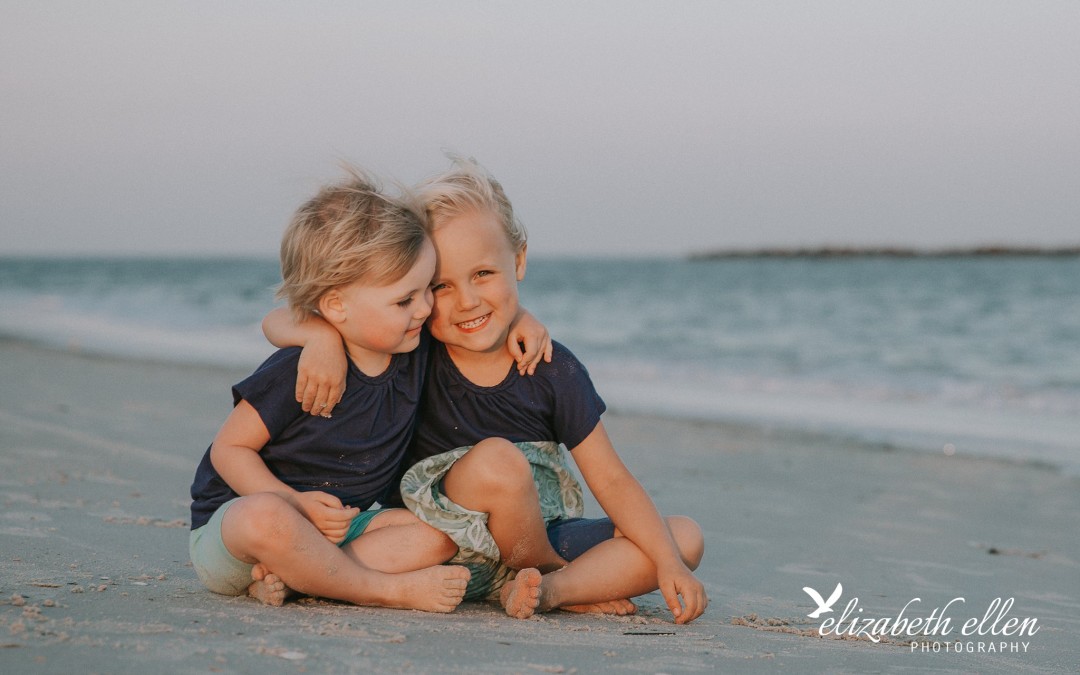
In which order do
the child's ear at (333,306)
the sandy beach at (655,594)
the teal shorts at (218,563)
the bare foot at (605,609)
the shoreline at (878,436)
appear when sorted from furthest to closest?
the shoreline at (878,436) → the bare foot at (605,609) → the child's ear at (333,306) → the teal shorts at (218,563) → the sandy beach at (655,594)

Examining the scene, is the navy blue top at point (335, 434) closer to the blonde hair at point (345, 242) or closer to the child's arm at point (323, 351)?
the child's arm at point (323, 351)

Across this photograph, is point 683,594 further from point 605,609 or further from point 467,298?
point 467,298

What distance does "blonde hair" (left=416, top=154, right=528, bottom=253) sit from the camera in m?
2.90

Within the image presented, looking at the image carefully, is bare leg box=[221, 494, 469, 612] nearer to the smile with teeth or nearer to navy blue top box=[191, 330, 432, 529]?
navy blue top box=[191, 330, 432, 529]

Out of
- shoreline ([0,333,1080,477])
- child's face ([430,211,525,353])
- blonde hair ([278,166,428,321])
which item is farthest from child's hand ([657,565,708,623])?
shoreline ([0,333,1080,477])

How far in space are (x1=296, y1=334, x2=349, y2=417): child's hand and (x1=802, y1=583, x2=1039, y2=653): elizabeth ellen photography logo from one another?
1442 mm

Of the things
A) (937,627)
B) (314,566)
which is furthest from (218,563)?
(937,627)

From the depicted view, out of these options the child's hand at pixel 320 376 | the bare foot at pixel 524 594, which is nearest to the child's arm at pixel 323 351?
the child's hand at pixel 320 376

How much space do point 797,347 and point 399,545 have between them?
41.5 feet

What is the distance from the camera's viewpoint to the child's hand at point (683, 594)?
2814mm

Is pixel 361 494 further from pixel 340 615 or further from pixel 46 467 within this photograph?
pixel 46 467

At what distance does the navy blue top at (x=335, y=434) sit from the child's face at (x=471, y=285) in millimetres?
177

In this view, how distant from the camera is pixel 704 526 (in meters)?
4.43

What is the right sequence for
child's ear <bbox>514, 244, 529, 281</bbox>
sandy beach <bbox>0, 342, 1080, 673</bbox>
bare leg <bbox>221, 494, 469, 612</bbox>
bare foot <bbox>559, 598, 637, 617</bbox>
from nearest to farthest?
sandy beach <bbox>0, 342, 1080, 673</bbox> → bare leg <bbox>221, 494, 469, 612</bbox> → bare foot <bbox>559, 598, 637, 617</bbox> → child's ear <bbox>514, 244, 529, 281</bbox>
